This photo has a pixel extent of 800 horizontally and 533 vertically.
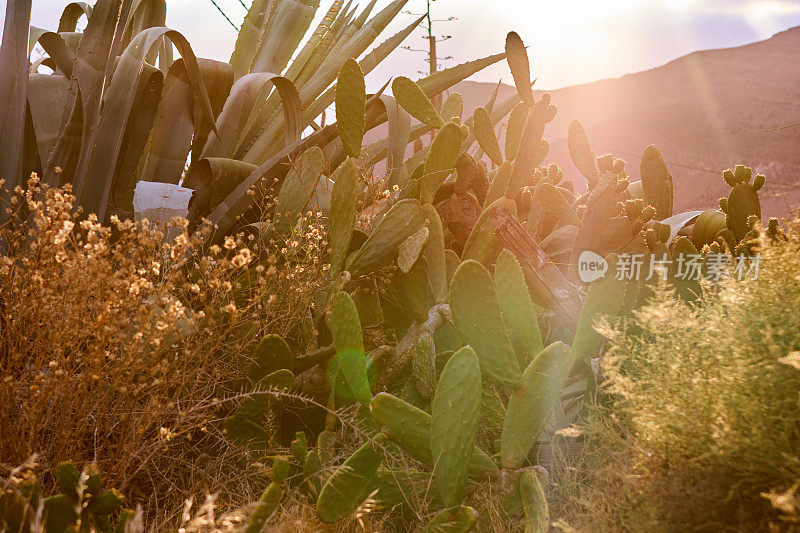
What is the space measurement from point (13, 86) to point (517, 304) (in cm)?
230

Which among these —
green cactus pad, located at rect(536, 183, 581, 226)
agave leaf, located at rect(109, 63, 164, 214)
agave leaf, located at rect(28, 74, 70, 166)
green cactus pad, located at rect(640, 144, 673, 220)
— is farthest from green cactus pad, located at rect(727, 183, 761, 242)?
agave leaf, located at rect(28, 74, 70, 166)

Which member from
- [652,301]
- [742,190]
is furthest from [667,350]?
[742,190]

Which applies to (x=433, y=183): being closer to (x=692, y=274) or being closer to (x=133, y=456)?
(x=692, y=274)

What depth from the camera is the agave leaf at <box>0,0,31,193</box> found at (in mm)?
2469

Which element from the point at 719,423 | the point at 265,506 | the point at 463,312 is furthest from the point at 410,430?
the point at 719,423

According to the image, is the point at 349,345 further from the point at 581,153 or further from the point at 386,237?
the point at 581,153

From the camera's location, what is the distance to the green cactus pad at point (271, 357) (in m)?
1.93

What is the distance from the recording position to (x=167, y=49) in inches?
148

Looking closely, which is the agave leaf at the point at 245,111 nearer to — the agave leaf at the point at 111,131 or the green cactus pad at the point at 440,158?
the agave leaf at the point at 111,131

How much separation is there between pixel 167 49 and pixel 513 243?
110 inches

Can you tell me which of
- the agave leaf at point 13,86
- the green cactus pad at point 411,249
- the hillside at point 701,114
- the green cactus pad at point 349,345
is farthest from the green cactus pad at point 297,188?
the hillside at point 701,114

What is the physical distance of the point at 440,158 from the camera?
2309 millimetres

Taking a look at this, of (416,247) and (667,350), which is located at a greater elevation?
(416,247)

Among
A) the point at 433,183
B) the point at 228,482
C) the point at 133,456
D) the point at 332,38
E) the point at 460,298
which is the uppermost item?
the point at 332,38
